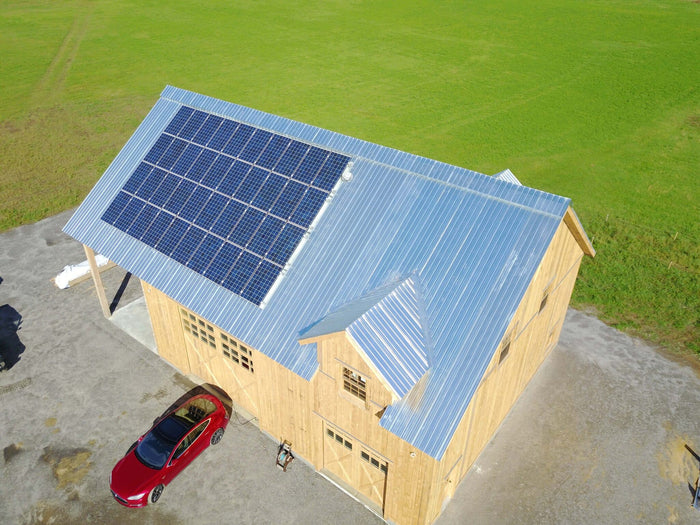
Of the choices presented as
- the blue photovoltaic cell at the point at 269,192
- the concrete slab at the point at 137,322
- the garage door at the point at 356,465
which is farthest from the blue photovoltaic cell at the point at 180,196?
the garage door at the point at 356,465

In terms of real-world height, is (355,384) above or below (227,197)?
below

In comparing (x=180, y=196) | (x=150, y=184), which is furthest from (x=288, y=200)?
(x=150, y=184)

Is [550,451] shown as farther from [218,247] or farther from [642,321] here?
[218,247]

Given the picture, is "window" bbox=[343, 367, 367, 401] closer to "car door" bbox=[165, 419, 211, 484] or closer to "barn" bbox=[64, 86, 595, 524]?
"barn" bbox=[64, 86, 595, 524]

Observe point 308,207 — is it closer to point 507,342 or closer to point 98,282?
point 507,342

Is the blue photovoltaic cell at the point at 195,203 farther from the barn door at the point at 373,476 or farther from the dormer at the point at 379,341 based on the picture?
the barn door at the point at 373,476

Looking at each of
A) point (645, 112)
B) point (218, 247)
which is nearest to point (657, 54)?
point (645, 112)
